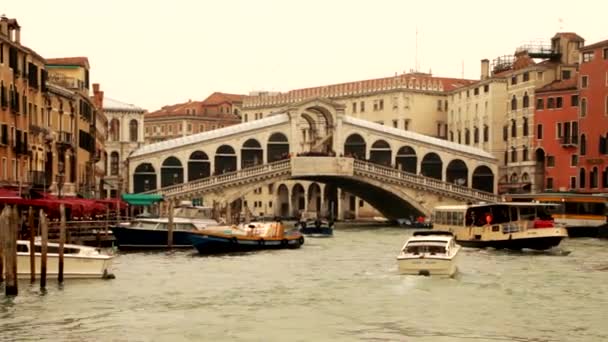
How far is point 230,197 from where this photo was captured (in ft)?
208

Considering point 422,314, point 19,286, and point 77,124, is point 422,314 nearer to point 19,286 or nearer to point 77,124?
point 19,286

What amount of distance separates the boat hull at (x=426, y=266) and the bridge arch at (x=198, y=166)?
3672 cm

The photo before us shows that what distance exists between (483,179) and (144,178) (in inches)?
749

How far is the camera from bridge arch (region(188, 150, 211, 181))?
67.7m

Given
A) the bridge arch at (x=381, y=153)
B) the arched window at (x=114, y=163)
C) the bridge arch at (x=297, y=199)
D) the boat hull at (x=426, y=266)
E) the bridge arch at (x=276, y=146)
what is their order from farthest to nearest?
the bridge arch at (x=297, y=199) < the arched window at (x=114, y=163) < the bridge arch at (x=381, y=153) < the bridge arch at (x=276, y=146) < the boat hull at (x=426, y=266)

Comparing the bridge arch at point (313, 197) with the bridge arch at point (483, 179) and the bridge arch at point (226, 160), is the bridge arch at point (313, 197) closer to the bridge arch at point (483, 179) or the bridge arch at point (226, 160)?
the bridge arch at point (483, 179)

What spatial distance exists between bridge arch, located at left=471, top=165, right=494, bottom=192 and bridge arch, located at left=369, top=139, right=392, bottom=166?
192 inches

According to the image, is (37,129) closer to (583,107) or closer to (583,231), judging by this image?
(583,231)

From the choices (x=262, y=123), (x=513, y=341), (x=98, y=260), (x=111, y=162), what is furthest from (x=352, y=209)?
(x=513, y=341)

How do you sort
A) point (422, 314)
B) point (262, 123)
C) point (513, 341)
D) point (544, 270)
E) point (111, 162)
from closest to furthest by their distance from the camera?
point (513, 341), point (422, 314), point (544, 270), point (262, 123), point (111, 162)

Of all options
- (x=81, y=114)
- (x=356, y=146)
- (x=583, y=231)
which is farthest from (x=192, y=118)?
(x=583, y=231)

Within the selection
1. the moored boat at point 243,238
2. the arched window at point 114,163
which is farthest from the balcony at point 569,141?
the arched window at point 114,163

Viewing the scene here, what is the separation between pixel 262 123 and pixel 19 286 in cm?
4187

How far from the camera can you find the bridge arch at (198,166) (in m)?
67.7
